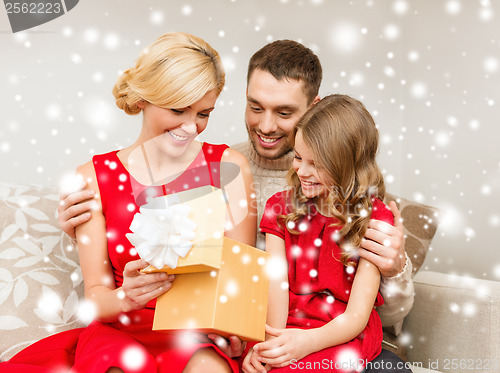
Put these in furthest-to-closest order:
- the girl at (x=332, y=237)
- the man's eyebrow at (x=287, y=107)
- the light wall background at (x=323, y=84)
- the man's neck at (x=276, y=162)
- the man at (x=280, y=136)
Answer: the light wall background at (x=323, y=84), the man's neck at (x=276, y=162), the man's eyebrow at (x=287, y=107), the man at (x=280, y=136), the girl at (x=332, y=237)

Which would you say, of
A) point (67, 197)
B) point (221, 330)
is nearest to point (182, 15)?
point (67, 197)

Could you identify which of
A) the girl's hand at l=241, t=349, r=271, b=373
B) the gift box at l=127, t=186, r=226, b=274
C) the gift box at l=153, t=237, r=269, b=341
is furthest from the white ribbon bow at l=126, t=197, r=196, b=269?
the girl's hand at l=241, t=349, r=271, b=373

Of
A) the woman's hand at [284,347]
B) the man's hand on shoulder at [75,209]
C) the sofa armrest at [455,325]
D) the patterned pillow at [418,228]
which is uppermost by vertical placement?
the man's hand on shoulder at [75,209]

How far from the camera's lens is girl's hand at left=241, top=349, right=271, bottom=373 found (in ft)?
4.17

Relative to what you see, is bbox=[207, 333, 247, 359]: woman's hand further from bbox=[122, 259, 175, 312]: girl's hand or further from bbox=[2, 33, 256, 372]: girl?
bbox=[122, 259, 175, 312]: girl's hand

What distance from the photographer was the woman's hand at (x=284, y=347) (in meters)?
1.24

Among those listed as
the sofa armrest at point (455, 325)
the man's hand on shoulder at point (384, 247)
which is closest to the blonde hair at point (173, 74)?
the man's hand on shoulder at point (384, 247)

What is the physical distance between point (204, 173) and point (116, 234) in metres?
0.34

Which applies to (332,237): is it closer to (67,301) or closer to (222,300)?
(222,300)

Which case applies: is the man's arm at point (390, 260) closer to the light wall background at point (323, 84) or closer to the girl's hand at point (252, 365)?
the girl's hand at point (252, 365)

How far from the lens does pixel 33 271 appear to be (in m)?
1.60

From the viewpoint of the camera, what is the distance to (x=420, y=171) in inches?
102

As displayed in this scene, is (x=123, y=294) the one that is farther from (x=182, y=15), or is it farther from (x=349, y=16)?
(x=349, y=16)

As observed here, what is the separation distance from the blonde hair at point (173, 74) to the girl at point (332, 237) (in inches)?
12.0
